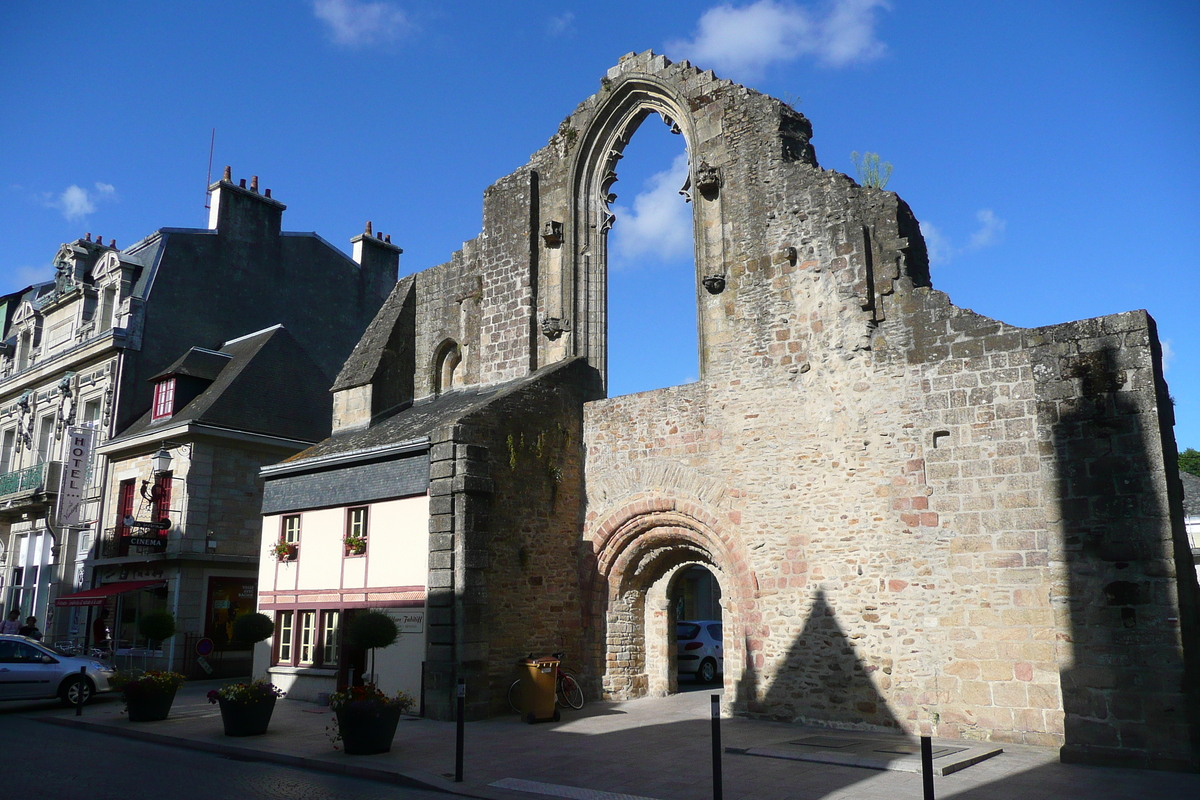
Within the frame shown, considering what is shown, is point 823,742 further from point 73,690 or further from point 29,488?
point 29,488

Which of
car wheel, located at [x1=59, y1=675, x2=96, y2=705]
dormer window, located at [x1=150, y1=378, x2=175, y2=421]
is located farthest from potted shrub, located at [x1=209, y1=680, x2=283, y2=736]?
dormer window, located at [x1=150, y1=378, x2=175, y2=421]

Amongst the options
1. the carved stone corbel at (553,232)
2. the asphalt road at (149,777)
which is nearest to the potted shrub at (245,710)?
the asphalt road at (149,777)

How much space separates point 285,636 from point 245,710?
4018 millimetres

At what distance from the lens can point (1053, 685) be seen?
8.89 meters

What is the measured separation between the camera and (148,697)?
11.1m

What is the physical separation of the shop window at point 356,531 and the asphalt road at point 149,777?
3.77 m

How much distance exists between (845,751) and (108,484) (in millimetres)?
16592

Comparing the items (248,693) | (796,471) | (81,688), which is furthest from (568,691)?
(81,688)

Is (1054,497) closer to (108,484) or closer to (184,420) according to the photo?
(184,420)

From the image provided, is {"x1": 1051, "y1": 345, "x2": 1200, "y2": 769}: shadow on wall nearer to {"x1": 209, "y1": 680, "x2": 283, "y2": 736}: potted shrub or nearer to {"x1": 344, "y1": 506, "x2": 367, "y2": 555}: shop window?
{"x1": 209, "y1": 680, "x2": 283, "y2": 736}: potted shrub

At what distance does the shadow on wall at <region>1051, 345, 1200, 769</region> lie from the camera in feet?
25.9

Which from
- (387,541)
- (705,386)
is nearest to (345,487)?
(387,541)

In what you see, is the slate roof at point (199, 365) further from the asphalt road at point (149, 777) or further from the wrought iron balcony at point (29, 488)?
the asphalt road at point (149, 777)

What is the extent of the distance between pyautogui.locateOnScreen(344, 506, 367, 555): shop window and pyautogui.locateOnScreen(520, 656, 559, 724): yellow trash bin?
312 cm
